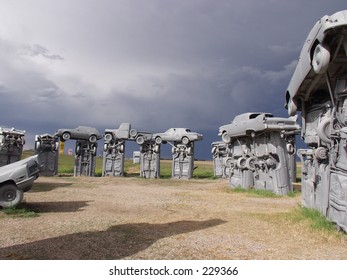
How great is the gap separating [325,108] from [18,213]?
9528 millimetres

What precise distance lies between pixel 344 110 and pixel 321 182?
2.44 m

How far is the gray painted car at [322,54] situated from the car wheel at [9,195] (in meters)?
9.07

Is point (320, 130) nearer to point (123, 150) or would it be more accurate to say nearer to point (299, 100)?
point (299, 100)

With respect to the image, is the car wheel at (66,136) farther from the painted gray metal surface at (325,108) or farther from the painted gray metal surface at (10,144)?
the painted gray metal surface at (325,108)

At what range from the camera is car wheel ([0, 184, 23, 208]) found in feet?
30.6

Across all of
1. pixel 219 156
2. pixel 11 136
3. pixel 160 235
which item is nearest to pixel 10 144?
pixel 11 136

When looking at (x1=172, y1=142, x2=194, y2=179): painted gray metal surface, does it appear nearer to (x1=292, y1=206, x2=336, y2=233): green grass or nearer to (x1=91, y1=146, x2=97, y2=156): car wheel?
(x1=91, y1=146, x2=97, y2=156): car wheel

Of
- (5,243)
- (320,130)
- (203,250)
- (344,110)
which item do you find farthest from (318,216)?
Result: (5,243)

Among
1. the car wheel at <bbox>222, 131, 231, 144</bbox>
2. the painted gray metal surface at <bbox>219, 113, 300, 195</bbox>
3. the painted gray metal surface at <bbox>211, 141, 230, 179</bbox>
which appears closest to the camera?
the painted gray metal surface at <bbox>219, 113, 300, 195</bbox>

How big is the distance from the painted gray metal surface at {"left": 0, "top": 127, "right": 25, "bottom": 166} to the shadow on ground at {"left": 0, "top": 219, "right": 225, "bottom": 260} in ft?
55.4

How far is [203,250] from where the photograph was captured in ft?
19.4

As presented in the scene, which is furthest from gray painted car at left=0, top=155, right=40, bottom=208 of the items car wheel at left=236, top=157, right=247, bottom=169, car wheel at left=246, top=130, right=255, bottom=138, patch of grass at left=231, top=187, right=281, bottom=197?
car wheel at left=236, top=157, right=247, bottom=169

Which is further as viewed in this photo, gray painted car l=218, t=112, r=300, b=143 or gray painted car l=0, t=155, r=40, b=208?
gray painted car l=218, t=112, r=300, b=143

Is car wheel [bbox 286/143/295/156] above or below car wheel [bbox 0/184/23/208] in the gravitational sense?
above
